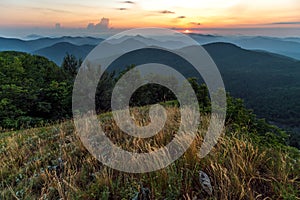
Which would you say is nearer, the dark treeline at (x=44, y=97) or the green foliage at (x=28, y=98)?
the dark treeline at (x=44, y=97)

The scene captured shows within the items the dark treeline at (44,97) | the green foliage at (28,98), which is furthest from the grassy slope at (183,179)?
the green foliage at (28,98)

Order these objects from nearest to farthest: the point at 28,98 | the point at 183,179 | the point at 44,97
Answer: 1. the point at 183,179
2. the point at 28,98
3. the point at 44,97

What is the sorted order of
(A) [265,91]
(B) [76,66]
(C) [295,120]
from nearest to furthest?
(B) [76,66] < (C) [295,120] < (A) [265,91]

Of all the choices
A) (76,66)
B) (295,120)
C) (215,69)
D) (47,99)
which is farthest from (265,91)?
(215,69)

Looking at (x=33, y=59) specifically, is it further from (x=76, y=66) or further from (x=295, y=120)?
(x=295, y=120)

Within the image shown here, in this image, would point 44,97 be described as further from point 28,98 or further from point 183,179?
point 183,179

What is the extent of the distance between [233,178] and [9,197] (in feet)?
10.1

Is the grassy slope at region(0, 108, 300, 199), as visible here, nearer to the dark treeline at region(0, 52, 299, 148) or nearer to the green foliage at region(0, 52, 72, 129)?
the dark treeline at region(0, 52, 299, 148)

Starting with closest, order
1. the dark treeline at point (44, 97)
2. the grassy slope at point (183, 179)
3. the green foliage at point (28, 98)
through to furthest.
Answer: the grassy slope at point (183, 179), the dark treeline at point (44, 97), the green foliage at point (28, 98)

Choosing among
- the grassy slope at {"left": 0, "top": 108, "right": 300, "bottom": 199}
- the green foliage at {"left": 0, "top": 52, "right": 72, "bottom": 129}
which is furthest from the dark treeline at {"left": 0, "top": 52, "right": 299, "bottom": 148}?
the grassy slope at {"left": 0, "top": 108, "right": 300, "bottom": 199}

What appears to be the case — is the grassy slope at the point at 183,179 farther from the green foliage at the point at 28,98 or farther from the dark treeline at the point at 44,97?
the green foliage at the point at 28,98

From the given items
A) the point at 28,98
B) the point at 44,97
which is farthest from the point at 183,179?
the point at 44,97

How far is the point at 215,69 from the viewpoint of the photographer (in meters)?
4.82

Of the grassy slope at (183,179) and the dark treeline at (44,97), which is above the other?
the grassy slope at (183,179)
